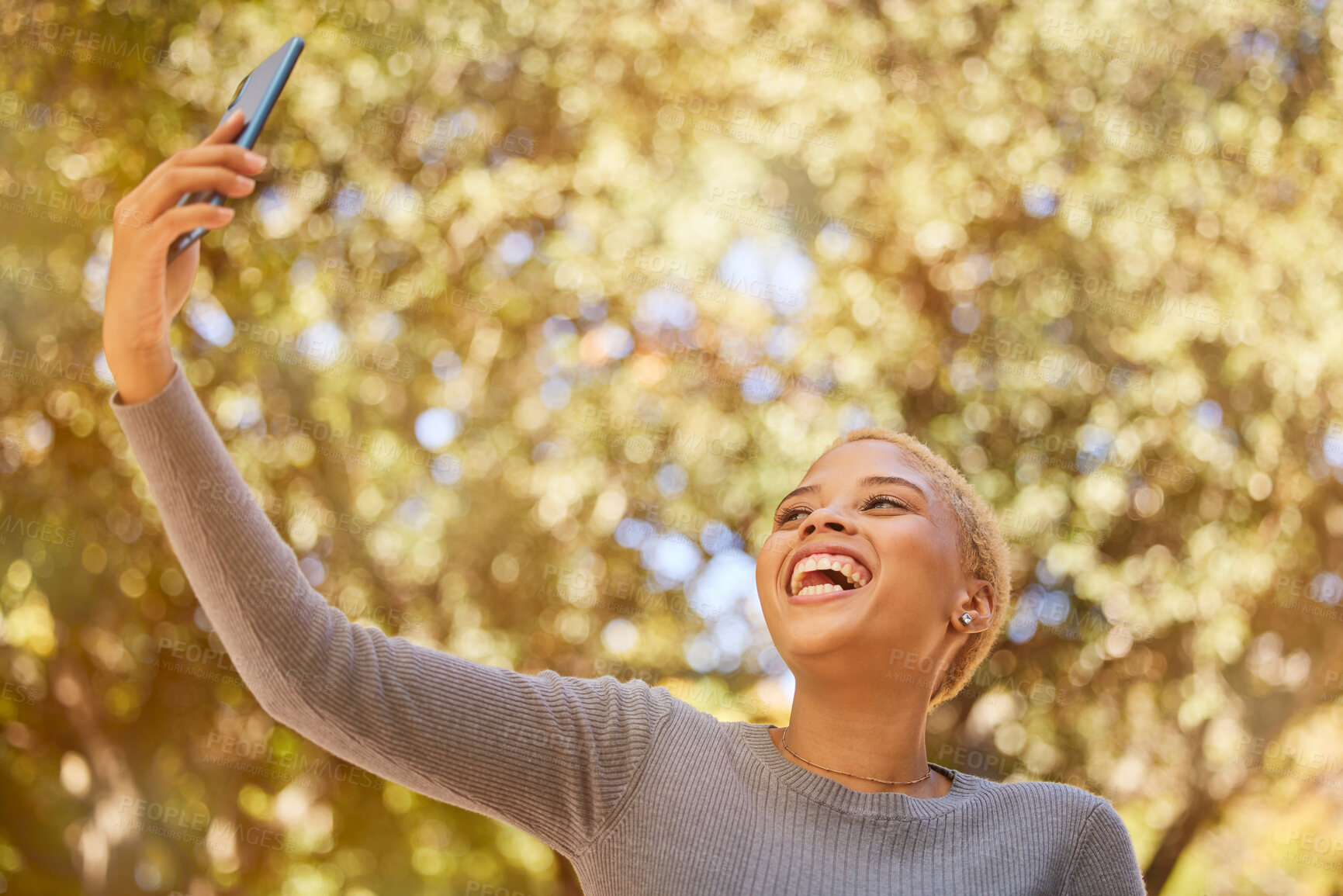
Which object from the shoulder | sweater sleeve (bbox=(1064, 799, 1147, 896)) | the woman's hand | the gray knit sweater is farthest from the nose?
the woman's hand

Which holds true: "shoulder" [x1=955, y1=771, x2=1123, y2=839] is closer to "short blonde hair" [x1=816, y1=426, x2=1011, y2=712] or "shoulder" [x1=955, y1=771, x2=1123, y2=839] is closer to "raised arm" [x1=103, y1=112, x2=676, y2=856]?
"short blonde hair" [x1=816, y1=426, x2=1011, y2=712]

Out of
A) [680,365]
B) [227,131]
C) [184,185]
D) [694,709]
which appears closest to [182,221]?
[184,185]

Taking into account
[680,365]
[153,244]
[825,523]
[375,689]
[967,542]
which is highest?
[153,244]

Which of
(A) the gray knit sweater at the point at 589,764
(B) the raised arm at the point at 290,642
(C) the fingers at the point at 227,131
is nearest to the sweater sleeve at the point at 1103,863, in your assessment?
(A) the gray knit sweater at the point at 589,764

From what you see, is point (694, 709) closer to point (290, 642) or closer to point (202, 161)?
point (290, 642)

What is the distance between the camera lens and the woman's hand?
1.17 meters

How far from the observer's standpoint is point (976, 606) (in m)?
1.92

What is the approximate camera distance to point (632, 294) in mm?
5621

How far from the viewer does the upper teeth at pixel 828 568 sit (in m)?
1.69

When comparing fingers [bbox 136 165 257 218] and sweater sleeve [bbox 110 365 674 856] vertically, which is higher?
fingers [bbox 136 165 257 218]

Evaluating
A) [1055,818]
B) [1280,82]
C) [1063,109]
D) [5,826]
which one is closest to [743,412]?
[1063,109]

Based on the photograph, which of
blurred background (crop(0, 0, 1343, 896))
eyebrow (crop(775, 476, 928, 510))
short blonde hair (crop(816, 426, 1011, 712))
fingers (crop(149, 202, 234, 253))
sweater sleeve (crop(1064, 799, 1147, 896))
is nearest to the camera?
fingers (crop(149, 202, 234, 253))

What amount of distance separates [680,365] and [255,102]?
4306 mm

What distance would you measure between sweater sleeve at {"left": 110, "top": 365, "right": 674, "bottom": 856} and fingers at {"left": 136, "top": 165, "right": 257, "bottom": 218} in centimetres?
22
